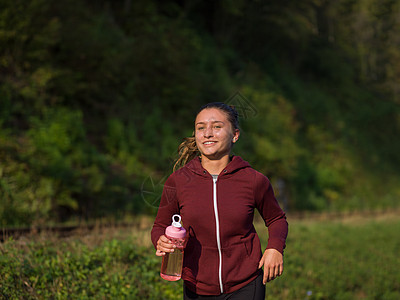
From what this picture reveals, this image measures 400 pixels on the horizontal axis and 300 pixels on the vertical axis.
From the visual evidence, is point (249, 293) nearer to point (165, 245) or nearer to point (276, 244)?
point (276, 244)

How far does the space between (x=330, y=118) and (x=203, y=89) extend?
13352 millimetres

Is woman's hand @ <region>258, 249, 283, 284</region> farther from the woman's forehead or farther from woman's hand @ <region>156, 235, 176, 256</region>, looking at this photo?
the woman's forehead

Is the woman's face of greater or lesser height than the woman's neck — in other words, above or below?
above

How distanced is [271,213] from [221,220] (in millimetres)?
390

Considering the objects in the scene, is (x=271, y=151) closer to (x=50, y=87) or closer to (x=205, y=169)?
(x=50, y=87)

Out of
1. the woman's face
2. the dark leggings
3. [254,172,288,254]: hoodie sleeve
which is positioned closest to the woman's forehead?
the woman's face

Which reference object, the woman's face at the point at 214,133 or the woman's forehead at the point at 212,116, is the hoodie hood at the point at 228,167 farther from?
the woman's forehead at the point at 212,116

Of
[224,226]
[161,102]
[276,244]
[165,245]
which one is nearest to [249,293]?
[276,244]

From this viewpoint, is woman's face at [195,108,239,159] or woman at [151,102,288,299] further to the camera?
woman's face at [195,108,239,159]

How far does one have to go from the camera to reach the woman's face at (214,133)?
9.57 feet

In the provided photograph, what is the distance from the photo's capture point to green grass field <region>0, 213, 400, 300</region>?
179 inches

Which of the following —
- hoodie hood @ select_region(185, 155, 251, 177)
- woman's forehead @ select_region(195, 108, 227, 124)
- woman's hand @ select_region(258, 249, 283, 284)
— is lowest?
woman's hand @ select_region(258, 249, 283, 284)

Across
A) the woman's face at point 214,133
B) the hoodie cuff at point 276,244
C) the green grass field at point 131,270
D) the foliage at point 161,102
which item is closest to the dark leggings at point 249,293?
the hoodie cuff at point 276,244

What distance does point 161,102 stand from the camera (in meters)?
17.5
